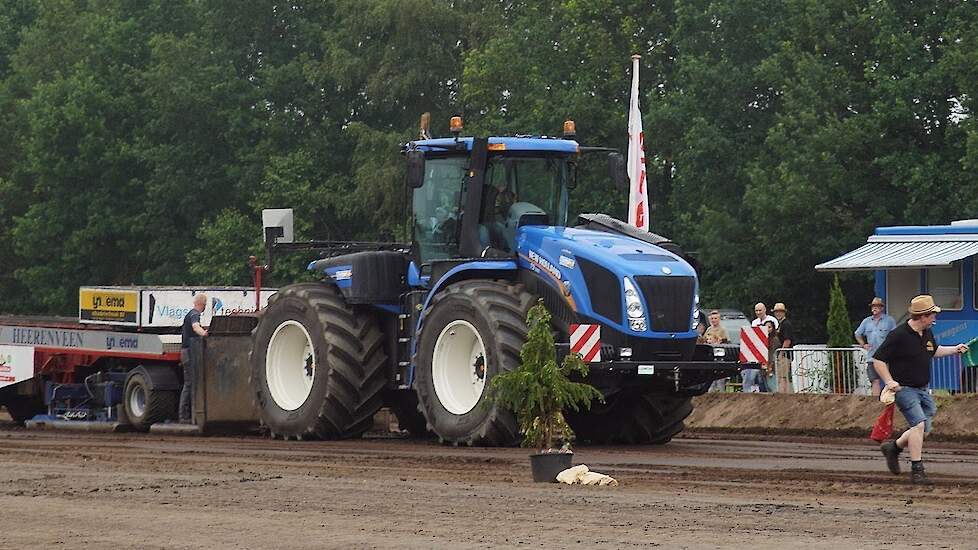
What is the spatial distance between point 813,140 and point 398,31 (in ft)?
53.2

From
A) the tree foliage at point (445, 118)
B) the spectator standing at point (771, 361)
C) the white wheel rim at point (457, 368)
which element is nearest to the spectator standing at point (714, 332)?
the spectator standing at point (771, 361)

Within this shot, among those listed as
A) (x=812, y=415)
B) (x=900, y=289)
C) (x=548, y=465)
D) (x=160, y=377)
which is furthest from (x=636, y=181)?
(x=548, y=465)

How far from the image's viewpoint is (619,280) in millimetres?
18625

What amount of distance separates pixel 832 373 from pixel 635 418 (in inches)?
341

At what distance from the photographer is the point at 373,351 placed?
21.0 metres

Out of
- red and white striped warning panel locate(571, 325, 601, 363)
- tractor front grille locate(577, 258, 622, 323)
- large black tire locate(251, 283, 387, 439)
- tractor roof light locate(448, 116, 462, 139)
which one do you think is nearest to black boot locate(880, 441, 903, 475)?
red and white striped warning panel locate(571, 325, 601, 363)

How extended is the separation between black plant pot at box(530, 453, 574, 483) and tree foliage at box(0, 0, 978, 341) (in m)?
26.1

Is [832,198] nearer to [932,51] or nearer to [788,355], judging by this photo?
[932,51]

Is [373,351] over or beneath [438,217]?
beneath

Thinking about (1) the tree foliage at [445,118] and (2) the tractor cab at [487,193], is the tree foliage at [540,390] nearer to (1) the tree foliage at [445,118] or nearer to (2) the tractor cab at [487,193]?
(2) the tractor cab at [487,193]

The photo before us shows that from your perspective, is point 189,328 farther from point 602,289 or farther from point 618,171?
point 602,289

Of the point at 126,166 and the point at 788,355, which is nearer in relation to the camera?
the point at 788,355

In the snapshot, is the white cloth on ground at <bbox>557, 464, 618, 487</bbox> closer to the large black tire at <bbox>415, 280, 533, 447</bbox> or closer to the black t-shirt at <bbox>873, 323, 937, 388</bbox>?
the black t-shirt at <bbox>873, 323, 937, 388</bbox>

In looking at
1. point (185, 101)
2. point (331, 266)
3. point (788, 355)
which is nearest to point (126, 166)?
point (185, 101)
